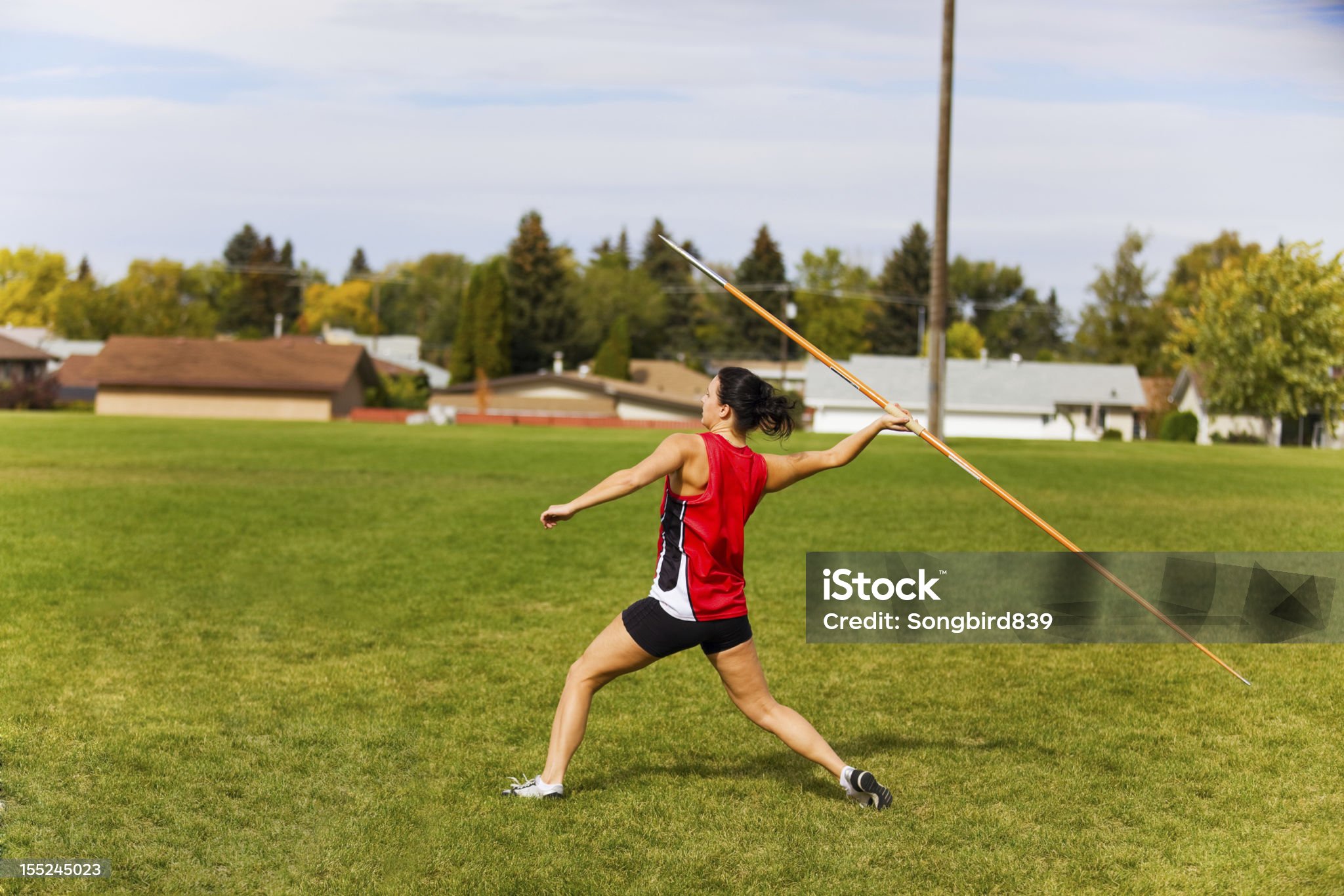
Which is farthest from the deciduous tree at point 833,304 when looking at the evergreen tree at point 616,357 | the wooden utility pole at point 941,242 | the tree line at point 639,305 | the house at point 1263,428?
the wooden utility pole at point 941,242

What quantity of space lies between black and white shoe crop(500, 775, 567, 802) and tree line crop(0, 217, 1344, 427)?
69344 mm

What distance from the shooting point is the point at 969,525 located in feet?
57.5

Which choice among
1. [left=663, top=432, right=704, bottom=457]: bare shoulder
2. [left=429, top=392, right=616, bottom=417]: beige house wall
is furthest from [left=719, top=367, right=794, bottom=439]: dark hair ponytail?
[left=429, top=392, right=616, bottom=417]: beige house wall

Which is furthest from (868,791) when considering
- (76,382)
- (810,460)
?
A: (76,382)

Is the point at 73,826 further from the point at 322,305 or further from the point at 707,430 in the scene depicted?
the point at 322,305

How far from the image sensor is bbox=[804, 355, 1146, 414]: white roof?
228ft

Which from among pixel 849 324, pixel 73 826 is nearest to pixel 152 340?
pixel 849 324

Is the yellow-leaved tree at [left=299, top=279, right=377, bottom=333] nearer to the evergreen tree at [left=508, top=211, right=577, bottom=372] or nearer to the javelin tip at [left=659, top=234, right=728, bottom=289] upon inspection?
the evergreen tree at [left=508, top=211, right=577, bottom=372]

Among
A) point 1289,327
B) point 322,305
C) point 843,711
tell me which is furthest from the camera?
point 322,305

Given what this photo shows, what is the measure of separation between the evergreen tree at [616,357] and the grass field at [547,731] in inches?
2800

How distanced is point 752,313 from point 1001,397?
39.0m

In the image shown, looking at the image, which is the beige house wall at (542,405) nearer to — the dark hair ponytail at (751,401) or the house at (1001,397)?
the house at (1001,397)

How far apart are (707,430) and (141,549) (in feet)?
35.5

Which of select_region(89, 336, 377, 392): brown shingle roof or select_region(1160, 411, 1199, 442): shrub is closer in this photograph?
select_region(1160, 411, 1199, 442): shrub
